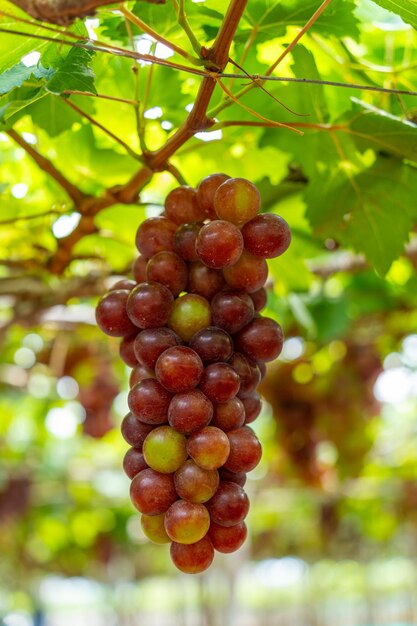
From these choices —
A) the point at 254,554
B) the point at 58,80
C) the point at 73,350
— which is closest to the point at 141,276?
the point at 58,80

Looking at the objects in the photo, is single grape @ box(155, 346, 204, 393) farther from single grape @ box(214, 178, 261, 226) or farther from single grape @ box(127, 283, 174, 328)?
single grape @ box(214, 178, 261, 226)

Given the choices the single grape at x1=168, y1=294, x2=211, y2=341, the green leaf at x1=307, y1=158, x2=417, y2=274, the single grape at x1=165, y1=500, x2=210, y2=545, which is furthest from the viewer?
the green leaf at x1=307, y1=158, x2=417, y2=274

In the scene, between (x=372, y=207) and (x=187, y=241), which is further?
(x=372, y=207)

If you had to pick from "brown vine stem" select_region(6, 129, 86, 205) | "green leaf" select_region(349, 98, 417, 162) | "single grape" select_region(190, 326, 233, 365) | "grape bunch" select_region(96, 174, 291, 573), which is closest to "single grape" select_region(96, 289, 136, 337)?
"grape bunch" select_region(96, 174, 291, 573)

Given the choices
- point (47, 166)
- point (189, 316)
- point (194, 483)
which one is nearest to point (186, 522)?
point (194, 483)

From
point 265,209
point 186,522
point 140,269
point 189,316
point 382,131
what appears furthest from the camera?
point 265,209

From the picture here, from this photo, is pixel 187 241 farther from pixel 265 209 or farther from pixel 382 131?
pixel 265 209

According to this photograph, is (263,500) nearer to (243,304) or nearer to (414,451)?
(414,451)
